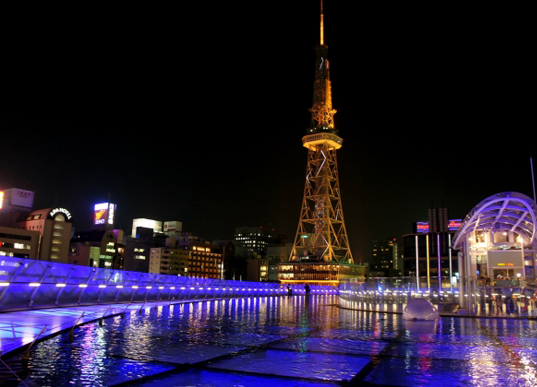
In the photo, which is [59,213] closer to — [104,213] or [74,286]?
[104,213]

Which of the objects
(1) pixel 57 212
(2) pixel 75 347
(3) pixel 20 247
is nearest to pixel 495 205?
(2) pixel 75 347

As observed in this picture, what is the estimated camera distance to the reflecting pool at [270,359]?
22.4 ft

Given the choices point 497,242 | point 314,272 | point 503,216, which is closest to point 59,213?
point 314,272

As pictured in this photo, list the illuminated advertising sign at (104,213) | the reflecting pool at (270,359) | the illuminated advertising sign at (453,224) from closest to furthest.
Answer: the reflecting pool at (270,359) < the illuminated advertising sign at (104,213) < the illuminated advertising sign at (453,224)

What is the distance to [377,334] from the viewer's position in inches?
517

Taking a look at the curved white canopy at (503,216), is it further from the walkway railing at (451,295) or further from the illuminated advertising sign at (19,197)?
the illuminated advertising sign at (19,197)

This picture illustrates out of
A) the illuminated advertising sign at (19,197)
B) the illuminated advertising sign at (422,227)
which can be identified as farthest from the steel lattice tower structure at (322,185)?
the illuminated advertising sign at (19,197)

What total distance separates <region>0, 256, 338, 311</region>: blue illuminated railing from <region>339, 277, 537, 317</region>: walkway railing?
1163cm

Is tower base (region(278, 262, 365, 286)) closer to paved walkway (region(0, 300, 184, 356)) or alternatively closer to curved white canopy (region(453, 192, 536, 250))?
curved white canopy (region(453, 192, 536, 250))

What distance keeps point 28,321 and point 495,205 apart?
26.8 metres

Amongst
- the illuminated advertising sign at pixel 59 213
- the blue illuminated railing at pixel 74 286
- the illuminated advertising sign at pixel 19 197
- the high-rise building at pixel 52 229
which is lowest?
the blue illuminated railing at pixel 74 286

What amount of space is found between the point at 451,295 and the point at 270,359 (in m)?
20.5

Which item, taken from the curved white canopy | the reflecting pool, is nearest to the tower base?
the curved white canopy

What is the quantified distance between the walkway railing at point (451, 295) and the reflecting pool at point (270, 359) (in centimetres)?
1008
